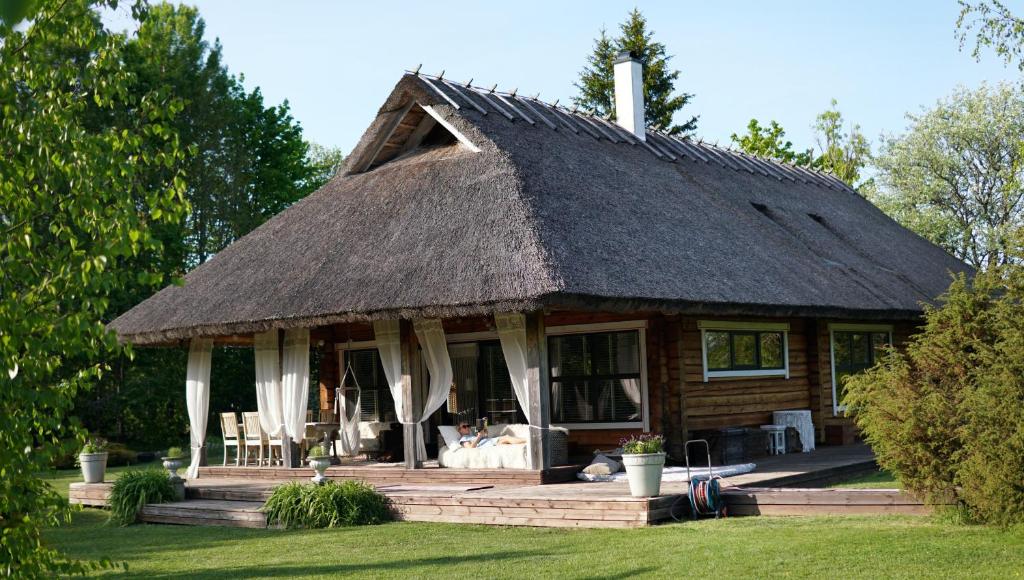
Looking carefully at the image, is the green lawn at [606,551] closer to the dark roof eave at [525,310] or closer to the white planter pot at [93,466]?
the dark roof eave at [525,310]

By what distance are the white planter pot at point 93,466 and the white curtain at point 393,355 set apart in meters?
4.66

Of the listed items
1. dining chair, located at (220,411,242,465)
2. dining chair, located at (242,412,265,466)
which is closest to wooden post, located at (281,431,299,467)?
dining chair, located at (242,412,265,466)

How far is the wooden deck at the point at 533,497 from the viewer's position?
10.6 metres

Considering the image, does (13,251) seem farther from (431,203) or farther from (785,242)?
(785,242)

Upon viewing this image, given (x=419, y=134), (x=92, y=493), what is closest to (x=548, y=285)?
(x=419, y=134)

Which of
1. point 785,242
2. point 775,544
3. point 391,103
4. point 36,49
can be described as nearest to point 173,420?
point 391,103

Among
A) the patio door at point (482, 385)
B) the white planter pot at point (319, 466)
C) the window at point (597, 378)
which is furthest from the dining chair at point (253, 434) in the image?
the window at point (597, 378)

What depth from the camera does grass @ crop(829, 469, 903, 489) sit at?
39.6 ft

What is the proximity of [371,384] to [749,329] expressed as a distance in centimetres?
614

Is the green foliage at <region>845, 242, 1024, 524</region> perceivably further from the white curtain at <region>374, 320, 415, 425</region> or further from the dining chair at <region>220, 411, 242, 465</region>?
the dining chair at <region>220, 411, 242, 465</region>

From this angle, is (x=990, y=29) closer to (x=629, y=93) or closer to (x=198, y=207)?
(x=629, y=93)

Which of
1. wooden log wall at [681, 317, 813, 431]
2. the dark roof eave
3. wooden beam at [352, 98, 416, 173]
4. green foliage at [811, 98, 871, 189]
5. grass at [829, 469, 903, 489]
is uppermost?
green foliage at [811, 98, 871, 189]

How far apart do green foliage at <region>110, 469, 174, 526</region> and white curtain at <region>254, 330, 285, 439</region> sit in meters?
1.88

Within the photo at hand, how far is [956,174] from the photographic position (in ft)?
116
